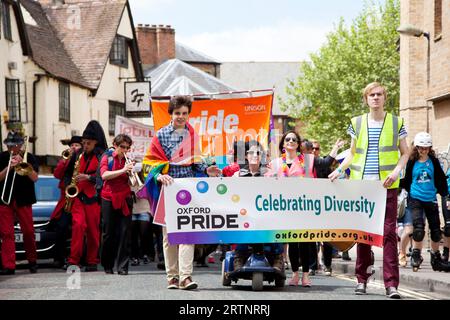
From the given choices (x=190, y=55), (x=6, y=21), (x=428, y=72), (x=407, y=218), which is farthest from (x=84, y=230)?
(x=190, y=55)

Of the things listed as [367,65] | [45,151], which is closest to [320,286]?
[45,151]

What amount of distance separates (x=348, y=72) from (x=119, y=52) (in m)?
19.4

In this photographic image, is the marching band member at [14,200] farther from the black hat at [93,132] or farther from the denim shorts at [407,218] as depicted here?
the denim shorts at [407,218]

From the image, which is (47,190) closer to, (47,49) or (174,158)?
(174,158)

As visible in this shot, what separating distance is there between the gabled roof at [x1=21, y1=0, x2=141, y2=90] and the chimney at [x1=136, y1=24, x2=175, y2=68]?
21.2 metres

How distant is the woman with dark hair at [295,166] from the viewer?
1217 cm

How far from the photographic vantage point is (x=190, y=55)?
9731 centimetres

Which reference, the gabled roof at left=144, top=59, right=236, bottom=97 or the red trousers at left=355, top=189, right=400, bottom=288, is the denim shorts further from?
the gabled roof at left=144, top=59, right=236, bottom=97

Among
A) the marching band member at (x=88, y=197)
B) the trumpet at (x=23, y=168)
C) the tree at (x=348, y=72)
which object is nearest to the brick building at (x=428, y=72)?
the marching band member at (x=88, y=197)

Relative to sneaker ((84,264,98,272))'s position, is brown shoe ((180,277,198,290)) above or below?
above

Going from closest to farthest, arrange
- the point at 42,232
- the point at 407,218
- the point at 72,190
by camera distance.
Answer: the point at 72,190
the point at 407,218
the point at 42,232

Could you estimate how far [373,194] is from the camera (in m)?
11.0

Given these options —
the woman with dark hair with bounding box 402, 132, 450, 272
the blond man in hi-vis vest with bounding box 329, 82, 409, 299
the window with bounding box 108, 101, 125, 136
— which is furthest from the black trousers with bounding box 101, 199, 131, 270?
the window with bounding box 108, 101, 125, 136

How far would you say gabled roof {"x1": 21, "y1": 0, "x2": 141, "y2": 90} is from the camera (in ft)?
140
